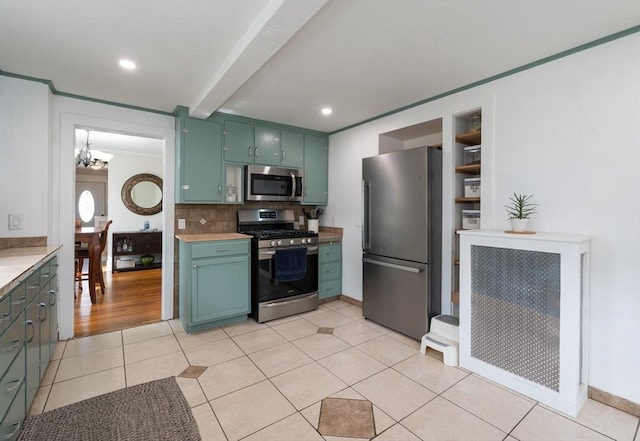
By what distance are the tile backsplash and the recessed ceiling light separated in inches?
58.9

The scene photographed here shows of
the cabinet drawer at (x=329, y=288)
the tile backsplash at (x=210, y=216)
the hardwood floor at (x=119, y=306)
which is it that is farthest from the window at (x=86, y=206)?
the cabinet drawer at (x=329, y=288)

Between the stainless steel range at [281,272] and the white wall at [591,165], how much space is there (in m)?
1.89

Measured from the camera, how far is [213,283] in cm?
304

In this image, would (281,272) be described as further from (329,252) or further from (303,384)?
(303,384)

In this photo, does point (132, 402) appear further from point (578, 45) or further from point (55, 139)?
point (578, 45)

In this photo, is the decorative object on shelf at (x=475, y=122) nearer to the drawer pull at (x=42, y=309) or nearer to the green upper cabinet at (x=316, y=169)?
the green upper cabinet at (x=316, y=169)

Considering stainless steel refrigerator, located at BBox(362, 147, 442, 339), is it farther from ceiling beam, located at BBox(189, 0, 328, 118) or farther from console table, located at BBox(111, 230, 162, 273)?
console table, located at BBox(111, 230, 162, 273)

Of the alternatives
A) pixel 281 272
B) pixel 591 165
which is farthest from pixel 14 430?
pixel 591 165

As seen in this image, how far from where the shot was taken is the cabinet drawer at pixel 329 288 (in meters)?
3.86

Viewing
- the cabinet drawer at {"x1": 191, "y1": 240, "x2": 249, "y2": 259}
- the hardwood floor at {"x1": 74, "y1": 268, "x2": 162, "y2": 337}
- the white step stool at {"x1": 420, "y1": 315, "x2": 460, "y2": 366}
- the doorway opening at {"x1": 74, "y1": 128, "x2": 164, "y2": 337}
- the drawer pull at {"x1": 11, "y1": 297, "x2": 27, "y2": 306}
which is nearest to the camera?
the drawer pull at {"x1": 11, "y1": 297, "x2": 27, "y2": 306}

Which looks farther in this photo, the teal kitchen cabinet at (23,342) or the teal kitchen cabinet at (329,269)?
the teal kitchen cabinet at (329,269)

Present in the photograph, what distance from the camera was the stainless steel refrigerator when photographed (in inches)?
107

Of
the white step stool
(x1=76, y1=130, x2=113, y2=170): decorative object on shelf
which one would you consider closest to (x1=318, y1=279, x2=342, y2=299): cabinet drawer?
the white step stool

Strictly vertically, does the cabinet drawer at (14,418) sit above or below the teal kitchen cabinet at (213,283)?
below
